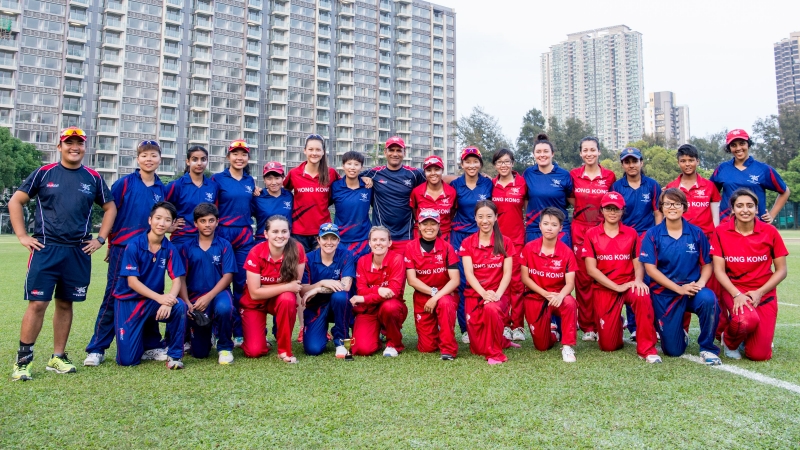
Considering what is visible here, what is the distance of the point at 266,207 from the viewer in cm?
580

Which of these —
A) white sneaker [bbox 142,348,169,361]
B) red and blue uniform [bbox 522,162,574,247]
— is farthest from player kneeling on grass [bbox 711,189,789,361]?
white sneaker [bbox 142,348,169,361]

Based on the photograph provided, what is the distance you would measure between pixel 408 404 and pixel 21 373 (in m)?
2.89

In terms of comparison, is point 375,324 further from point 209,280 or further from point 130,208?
point 130,208

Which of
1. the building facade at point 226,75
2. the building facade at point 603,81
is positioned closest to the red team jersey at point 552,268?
the building facade at point 226,75

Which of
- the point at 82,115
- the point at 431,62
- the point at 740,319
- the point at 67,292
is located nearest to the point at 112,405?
the point at 67,292

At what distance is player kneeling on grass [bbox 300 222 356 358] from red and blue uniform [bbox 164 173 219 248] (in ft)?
4.05

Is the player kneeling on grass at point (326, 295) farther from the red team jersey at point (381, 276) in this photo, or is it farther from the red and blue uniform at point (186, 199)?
the red and blue uniform at point (186, 199)

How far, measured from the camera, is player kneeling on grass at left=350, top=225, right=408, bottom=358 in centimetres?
496

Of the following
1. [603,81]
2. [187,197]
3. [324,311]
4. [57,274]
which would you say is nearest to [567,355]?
[324,311]

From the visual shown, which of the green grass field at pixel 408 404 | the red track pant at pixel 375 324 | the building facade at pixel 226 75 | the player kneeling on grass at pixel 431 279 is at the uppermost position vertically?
the building facade at pixel 226 75

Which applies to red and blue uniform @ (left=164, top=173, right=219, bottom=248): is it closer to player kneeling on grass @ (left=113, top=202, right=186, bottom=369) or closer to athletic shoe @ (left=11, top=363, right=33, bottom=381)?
player kneeling on grass @ (left=113, top=202, right=186, bottom=369)

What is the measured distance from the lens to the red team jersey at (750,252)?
4.80 m

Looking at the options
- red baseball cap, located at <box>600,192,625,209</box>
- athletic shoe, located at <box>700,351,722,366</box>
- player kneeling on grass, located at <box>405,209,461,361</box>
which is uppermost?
red baseball cap, located at <box>600,192,625,209</box>

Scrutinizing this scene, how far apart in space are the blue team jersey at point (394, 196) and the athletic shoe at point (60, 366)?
3208mm
